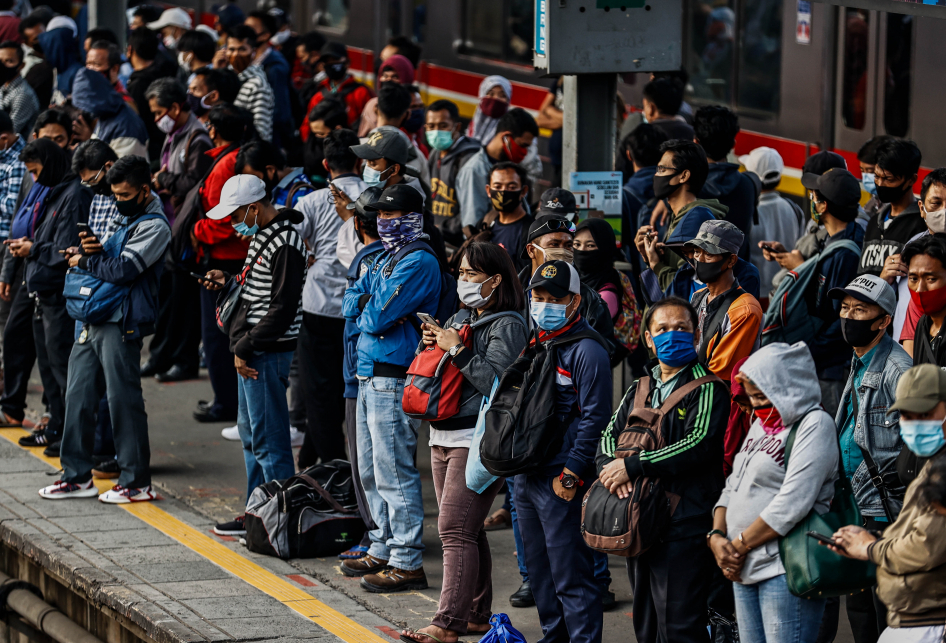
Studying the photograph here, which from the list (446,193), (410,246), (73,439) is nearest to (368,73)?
Answer: (446,193)

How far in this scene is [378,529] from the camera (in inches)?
253

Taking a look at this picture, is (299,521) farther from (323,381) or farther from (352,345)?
(323,381)

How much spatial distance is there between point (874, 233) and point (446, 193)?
311cm

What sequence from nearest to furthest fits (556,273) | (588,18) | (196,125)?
(556,273) < (588,18) < (196,125)

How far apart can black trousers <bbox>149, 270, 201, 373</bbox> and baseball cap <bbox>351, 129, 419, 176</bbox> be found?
3.02 metres

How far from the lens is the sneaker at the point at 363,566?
6.44 m

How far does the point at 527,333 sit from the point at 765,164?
281cm

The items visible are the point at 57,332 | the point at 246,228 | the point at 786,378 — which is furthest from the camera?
the point at 57,332

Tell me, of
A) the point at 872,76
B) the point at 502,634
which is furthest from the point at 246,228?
the point at 872,76

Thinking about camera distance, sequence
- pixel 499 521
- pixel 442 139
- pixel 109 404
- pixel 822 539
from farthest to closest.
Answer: pixel 442 139 → pixel 109 404 → pixel 499 521 → pixel 822 539

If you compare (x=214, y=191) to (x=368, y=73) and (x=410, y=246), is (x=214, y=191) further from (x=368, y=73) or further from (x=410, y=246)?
(x=368, y=73)

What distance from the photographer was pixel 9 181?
9125 mm

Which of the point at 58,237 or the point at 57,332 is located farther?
the point at 57,332

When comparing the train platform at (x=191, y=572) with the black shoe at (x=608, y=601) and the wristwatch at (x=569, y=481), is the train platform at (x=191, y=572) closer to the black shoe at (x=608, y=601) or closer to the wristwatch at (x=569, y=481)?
the black shoe at (x=608, y=601)
